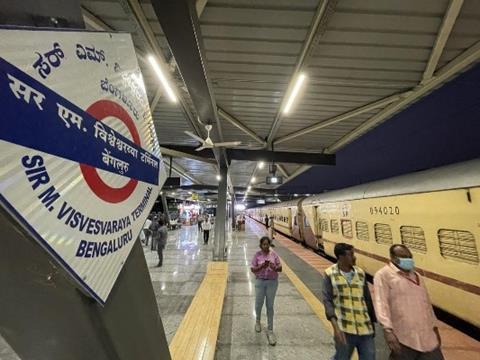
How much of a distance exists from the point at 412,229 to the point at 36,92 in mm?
5786

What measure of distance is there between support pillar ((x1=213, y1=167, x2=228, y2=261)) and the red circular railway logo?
843cm

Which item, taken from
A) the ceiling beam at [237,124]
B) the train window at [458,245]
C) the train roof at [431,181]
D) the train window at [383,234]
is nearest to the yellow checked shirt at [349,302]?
the train window at [458,245]

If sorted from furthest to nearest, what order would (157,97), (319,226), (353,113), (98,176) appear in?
(319,226), (353,113), (157,97), (98,176)

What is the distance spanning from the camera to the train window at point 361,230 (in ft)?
22.2

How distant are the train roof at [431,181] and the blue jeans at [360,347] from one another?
8.88 feet

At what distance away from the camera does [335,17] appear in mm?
3938

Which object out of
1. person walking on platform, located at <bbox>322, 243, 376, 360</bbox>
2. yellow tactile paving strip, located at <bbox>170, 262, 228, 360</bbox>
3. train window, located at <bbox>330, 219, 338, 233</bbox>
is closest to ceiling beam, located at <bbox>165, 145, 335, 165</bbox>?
train window, located at <bbox>330, 219, 338, 233</bbox>

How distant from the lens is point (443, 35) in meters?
4.12

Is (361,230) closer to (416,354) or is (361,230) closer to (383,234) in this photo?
(383,234)

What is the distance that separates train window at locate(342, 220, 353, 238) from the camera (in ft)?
25.1

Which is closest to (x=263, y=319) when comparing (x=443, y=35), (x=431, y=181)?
(x=431, y=181)

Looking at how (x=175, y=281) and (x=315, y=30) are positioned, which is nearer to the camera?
(x=315, y=30)

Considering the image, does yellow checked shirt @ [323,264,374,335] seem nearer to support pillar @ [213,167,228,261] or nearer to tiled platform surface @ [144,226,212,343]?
tiled platform surface @ [144,226,212,343]

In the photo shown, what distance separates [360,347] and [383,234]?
3873mm
